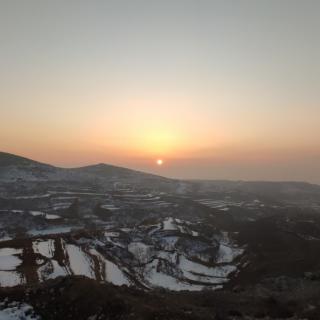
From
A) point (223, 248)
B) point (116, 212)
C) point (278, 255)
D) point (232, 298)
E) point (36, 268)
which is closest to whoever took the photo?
point (232, 298)

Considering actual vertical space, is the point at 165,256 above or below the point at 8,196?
below

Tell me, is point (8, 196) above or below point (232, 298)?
above

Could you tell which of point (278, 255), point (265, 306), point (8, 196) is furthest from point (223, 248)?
point (8, 196)

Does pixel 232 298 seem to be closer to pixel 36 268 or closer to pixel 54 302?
pixel 54 302

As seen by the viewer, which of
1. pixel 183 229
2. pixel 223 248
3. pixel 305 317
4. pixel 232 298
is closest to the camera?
pixel 305 317

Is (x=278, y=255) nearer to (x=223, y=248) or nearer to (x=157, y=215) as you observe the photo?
(x=223, y=248)

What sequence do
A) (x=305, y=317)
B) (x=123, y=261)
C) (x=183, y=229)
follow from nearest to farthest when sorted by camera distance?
(x=305, y=317), (x=123, y=261), (x=183, y=229)

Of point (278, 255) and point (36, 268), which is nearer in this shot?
point (36, 268)

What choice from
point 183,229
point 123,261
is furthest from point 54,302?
point 183,229

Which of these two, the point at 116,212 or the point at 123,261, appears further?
the point at 116,212
